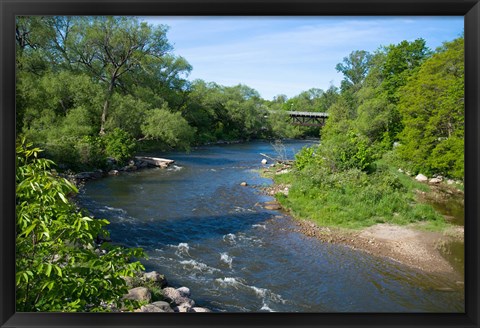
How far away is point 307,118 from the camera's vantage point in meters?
19.5

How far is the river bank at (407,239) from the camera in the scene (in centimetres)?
508

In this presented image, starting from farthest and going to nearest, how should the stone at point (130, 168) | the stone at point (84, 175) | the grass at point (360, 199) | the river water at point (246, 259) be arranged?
the stone at point (130, 168) < the stone at point (84, 175) < the grass at point (360, 199) < the river water at point (246, 259)

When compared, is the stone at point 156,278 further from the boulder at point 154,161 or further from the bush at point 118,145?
the boulder at point 154,161

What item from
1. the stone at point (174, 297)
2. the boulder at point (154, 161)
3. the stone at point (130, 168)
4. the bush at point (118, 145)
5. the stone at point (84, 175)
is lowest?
the stone at point (174, 297)

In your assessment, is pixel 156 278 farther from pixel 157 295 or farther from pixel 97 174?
pixel 97 174

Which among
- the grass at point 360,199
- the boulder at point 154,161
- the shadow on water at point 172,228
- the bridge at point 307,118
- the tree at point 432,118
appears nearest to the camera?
the shadow on water at point 172,228

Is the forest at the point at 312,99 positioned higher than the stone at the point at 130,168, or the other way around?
the forest at the point at 312,99

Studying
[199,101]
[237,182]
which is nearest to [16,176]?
[237,182]

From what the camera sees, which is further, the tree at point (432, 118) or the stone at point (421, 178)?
the stone at point (421, 178)
